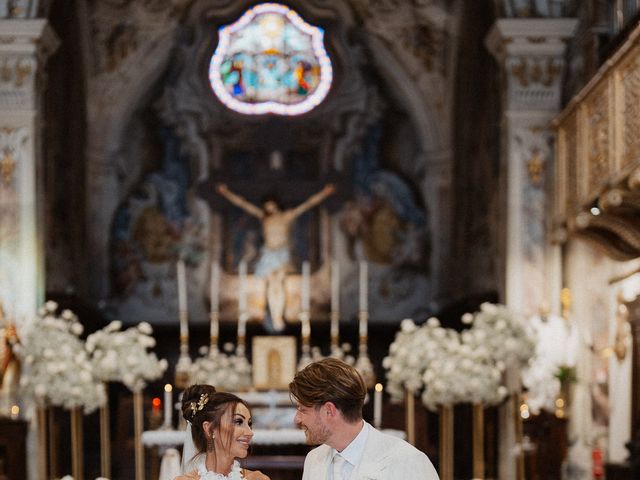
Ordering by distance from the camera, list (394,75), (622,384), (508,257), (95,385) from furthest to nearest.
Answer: (394,75) < (508,257) < (622,384) < (95,385)

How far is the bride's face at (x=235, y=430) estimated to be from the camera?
5723 mm

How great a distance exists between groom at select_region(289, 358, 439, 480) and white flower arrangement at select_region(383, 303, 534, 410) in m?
7.51

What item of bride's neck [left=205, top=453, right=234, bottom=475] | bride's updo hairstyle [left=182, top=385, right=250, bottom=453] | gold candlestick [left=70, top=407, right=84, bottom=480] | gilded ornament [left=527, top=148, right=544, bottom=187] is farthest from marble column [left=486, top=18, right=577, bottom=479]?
bride's neck [left=205, top=453, right=234, bottom=475]

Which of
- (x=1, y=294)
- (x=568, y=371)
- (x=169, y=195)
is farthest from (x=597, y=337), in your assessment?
(x=169, y=195)

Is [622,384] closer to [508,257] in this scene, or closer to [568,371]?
[568,371]

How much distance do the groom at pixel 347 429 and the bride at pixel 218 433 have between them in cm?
81

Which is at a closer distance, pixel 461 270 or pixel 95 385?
pixel 95 385

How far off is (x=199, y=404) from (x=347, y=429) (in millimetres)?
1109

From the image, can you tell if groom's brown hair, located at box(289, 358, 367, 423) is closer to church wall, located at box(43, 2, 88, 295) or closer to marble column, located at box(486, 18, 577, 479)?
marble column, located at box(486, 18, 577, 479)

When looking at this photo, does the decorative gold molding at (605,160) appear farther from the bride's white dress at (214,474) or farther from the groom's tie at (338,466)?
the groom's tie at (338,466)

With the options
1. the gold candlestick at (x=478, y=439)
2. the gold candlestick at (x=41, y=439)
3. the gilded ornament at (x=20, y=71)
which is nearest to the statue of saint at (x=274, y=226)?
the gilded ornament at (x=20, y=71)

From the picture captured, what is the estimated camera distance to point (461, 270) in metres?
21.2

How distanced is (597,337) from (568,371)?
1.73 ft

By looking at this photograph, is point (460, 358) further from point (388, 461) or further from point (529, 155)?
point (388, 461)
